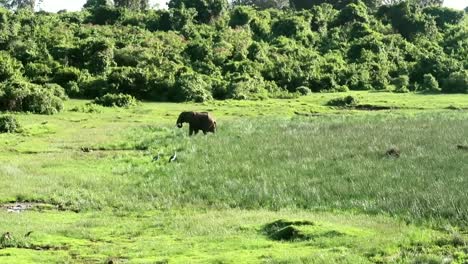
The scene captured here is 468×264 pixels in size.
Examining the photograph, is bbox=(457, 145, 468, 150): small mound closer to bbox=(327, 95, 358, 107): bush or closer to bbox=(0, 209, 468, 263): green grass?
bbox=(0, 209, 468, 263): green grass

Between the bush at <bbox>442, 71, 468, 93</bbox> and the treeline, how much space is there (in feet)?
0.29

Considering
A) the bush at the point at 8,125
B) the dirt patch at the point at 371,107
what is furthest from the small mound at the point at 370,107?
the bush at the point at 8,125

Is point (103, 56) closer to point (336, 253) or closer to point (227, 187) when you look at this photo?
point (227, 187)

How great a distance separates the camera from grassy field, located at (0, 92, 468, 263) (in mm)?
11445

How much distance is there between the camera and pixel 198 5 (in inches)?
3201

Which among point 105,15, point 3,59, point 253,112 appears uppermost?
point 105,15

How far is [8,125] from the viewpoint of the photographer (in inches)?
1232

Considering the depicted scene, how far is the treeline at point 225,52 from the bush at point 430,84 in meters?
0.11

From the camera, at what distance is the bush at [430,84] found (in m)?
57.8

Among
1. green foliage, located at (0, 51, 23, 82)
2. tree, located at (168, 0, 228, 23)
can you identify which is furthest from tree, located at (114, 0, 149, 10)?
green foliage, located at (0, 51, 23, 82)

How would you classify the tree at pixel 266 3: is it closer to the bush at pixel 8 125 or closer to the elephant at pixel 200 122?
the elephant at pixel 200 122

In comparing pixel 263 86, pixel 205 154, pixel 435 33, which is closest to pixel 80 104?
pixel 263 86

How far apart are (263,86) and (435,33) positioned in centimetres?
3129

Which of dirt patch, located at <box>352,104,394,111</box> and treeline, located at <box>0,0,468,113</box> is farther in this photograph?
treeline, located at <box>0,0,468,113</box>
